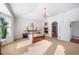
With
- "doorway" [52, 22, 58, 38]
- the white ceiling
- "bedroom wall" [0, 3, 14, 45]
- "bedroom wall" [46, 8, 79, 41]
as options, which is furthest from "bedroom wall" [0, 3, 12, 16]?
"doorway" [52, 22, 58, 38]

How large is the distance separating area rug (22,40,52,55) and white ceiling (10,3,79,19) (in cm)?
56

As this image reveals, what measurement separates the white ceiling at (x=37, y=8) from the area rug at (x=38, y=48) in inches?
22.0

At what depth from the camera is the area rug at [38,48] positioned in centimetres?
188

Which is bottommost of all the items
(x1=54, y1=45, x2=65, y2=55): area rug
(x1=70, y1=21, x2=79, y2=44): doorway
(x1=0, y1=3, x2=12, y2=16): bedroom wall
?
(x1=54, y1=45, x2=65, y2=55): area rug

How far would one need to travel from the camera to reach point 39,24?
194 centimetres

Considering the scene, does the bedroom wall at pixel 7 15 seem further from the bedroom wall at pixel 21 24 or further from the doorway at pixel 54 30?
the doorway at pixel 54 30

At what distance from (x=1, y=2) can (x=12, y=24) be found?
449mm

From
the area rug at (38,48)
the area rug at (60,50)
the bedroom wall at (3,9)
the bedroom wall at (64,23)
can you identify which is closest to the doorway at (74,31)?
the bedroom wall at (64,23)

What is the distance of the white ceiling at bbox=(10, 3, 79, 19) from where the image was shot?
72.6 inches

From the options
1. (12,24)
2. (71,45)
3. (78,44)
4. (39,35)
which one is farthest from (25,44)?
(78,44)

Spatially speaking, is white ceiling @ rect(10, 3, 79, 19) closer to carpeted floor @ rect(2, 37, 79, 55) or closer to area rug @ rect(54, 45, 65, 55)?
carpeted floor @ rect(2, 37, 79, 55)

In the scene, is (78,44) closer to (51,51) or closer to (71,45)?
(71,45)

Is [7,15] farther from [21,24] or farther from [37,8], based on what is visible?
[37,8]

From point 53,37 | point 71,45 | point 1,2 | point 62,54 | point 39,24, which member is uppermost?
point 1,2
